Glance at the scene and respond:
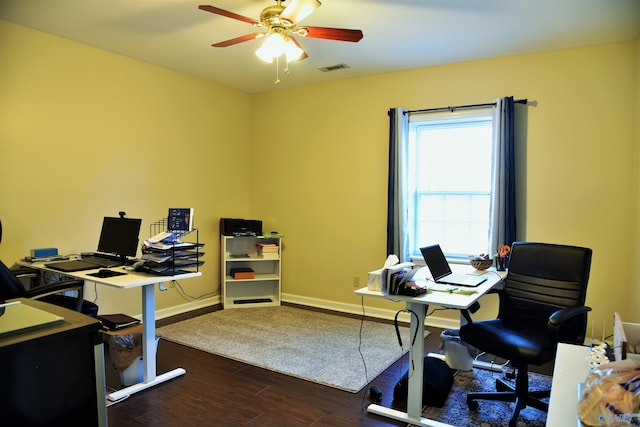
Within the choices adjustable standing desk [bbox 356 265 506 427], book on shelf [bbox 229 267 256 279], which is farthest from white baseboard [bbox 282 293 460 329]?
adjustable standing desk [bbox 356 265 506 427]

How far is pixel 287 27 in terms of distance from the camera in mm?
2639

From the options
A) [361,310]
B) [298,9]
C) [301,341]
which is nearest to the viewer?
[298,9]

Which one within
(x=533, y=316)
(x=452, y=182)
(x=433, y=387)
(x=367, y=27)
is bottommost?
(x=433, y=387)

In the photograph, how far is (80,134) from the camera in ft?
12.2

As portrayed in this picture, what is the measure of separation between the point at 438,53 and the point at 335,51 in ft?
3.12

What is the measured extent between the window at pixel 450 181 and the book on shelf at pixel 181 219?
2245mm

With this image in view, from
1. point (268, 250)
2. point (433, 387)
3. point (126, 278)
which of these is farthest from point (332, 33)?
point (268, 250)

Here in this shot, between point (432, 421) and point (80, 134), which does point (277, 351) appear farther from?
point (80, 134)

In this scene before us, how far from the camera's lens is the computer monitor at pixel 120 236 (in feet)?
10.9

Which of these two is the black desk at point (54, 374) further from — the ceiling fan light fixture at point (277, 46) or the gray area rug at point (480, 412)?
the ceiling fan light fixture at point (277, 46)

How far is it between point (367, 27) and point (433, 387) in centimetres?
265

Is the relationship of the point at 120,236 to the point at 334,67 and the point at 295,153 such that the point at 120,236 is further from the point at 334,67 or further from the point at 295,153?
the point at 334,67

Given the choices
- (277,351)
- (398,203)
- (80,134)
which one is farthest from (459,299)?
(80,134)

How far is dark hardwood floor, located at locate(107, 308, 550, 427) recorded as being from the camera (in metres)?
2.41
